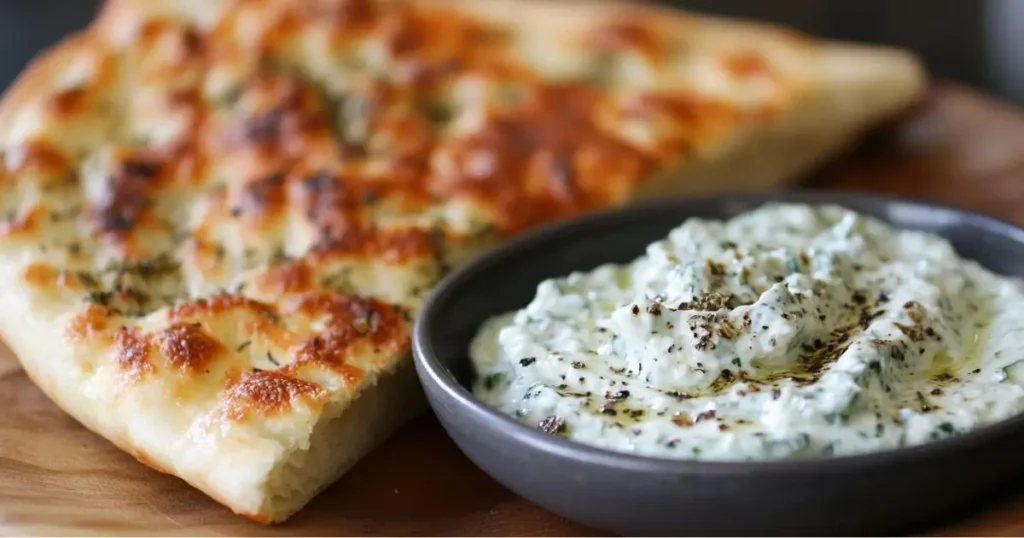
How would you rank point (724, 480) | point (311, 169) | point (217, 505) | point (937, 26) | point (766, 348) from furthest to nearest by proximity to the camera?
point (937, 26), point (311, 169), point (217, 505), point (766, 348), point (724, 480)

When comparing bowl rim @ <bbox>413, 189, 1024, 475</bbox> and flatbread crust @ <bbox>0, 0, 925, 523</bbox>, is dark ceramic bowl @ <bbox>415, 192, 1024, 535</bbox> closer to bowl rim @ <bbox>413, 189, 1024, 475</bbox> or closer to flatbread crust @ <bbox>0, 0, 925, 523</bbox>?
bowl rim @ <bbox>413, 189, 1024, 475</bbox>

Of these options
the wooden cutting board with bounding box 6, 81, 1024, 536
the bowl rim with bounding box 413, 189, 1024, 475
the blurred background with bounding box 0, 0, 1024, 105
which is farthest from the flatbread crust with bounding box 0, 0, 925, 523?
the blurred background with bounding box 0, 0, 1024, 105

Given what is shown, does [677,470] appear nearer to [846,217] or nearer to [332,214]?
[846,217]

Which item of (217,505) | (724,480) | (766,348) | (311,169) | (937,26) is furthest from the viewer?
(937,26)

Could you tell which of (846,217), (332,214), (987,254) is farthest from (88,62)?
(987,254)

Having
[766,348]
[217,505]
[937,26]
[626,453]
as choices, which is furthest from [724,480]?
[937,26]

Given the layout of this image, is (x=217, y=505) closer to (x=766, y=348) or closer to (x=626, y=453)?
(x=626, y=453)

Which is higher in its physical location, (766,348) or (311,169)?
(766,348)
